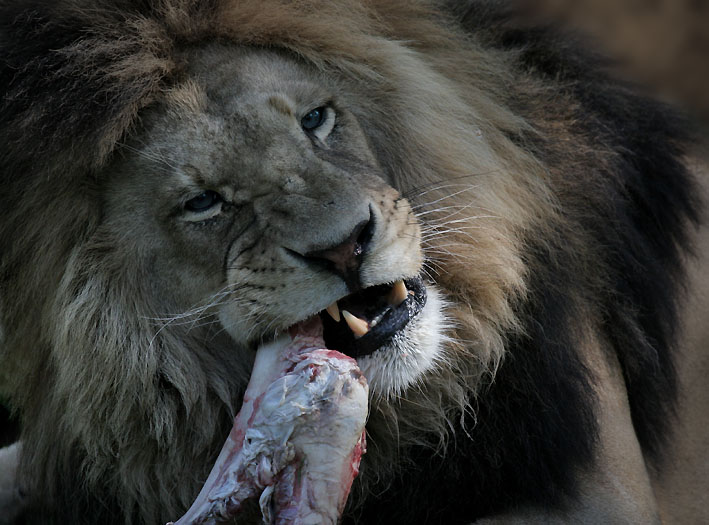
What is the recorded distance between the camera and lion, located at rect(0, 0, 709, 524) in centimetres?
274

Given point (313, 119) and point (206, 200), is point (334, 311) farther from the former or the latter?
point (313, 119)

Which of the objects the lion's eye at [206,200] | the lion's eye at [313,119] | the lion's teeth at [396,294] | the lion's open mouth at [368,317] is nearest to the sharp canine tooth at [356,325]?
the lion's open mouth at [368,317]

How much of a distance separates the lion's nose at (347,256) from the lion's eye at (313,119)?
1.51ft

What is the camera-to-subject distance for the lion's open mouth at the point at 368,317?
2691 millimetres

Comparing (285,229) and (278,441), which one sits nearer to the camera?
(278,441)

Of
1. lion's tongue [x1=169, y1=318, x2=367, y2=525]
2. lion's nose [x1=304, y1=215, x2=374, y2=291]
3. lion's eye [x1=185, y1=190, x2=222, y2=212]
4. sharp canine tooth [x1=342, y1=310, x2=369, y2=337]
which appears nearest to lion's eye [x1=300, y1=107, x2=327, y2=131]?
lion's eye [x1=185, y1=190, x2=222, y2=212]

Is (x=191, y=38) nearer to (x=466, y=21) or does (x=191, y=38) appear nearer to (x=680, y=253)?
(x=466, y=21)

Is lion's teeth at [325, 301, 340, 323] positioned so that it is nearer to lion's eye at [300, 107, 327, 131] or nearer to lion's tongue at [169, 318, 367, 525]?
lion's tongue at [169, 318, 367, 525]

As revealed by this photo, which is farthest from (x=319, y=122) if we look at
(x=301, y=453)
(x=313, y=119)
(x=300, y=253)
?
(x=301, y=453)

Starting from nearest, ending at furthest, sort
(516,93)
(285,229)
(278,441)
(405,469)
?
(278,441)
(285,229)
(405,469)
(516,93)

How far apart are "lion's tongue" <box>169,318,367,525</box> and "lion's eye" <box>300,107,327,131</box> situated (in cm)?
72

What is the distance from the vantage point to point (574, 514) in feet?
9.93

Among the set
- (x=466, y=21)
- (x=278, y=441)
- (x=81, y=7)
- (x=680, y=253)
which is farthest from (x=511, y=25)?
(x=278, y=441)

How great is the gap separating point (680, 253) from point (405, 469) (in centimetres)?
148
